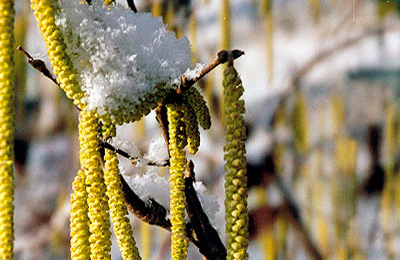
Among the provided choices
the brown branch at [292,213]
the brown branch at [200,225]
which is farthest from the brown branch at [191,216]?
the brown branch at [292,213]

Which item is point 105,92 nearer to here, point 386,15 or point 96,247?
point 96,247

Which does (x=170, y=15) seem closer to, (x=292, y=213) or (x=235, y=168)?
(x=292, y=213)

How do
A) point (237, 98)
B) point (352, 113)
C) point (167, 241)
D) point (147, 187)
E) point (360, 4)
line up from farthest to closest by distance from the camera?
1. point (352, 113)
2. point (360, 4)
3. point (167, 241)
4. point (147, 187)
5. point (237, 98)

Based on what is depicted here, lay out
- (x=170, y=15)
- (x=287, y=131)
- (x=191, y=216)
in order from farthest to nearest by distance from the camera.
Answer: (x=287, y=131)
(x=170, y=15)
(x=191, y=216)

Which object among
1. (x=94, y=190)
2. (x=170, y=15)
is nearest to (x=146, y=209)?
(x=94, y=190)

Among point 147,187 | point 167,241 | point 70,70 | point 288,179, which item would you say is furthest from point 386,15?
point 70,70

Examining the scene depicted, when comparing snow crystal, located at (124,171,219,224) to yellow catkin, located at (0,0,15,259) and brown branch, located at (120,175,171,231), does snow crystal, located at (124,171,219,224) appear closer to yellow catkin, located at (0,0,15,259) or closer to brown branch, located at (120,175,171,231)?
brown branch, located at (120,175,171,231)

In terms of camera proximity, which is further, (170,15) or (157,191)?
(170,15)
